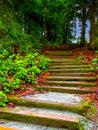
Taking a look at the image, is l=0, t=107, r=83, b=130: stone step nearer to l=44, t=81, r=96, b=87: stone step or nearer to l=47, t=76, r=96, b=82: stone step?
l=44, t=81, r=96, b=87: stone step

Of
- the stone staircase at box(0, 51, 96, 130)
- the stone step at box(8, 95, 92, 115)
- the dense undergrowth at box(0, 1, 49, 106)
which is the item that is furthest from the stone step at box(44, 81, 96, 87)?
the stone step at box(8, 95, 92, 115)

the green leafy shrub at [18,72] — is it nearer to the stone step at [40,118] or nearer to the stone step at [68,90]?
the stone step at [68,90]

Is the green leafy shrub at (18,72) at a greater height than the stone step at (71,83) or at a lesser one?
greater

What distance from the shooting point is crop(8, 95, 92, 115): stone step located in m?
5.37

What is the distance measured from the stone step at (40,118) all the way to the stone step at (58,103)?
35 centimetres

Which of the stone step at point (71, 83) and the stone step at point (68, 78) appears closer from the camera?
the stone step at point (71, 83)

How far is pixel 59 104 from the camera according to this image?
5.52 meters

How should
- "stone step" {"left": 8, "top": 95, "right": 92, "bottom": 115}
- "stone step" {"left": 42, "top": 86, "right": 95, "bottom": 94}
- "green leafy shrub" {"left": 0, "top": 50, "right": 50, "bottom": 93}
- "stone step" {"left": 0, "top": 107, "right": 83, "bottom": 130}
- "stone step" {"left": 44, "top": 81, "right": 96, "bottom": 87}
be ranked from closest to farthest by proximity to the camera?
"stone step" {"left": 0, "top": 107, "right": 83, "bottom": 130}
"stone step" {"left": 8, "top": 95, "right": 92, "bottom": 115}
"green leafy shrub" {"left": 0, "top": 50, "right": 50, "bottom": 93}
"stone step" {"left": 42, "top": 86, "right": 95, "bottom": 94}
"stone step" {"left": 44, "top": 81, "right": 96, "bottom": 87}

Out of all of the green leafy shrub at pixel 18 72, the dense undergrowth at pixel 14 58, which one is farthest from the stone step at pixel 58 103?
the green leafy shrub at pixel 18 72

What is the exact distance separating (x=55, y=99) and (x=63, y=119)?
57.4 inches

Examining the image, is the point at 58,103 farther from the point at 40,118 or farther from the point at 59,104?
the point at 40,118

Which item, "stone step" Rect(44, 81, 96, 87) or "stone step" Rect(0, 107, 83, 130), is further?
"stone step" Rect(44, 81, 96, 87)

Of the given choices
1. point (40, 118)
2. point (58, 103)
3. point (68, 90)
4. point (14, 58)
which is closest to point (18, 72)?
point (68, 90)

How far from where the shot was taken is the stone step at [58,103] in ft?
17.6
